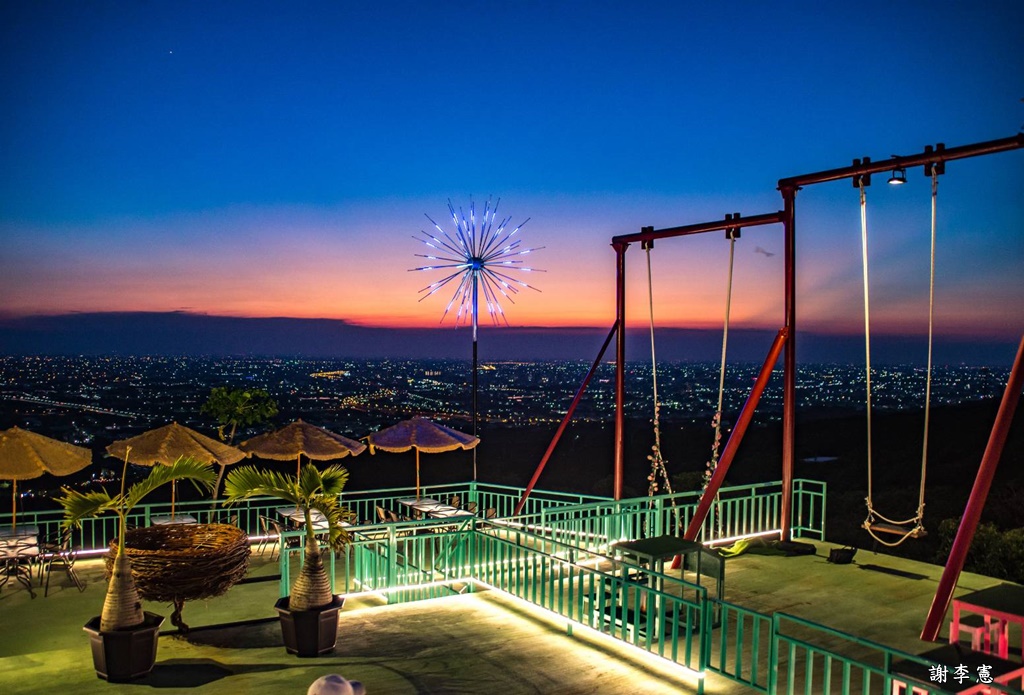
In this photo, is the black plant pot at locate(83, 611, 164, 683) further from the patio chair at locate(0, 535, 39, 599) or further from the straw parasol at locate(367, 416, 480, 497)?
the straw parasol at locate(367, 416, 480, 497)

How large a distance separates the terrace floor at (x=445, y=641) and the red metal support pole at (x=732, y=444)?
2.42ft

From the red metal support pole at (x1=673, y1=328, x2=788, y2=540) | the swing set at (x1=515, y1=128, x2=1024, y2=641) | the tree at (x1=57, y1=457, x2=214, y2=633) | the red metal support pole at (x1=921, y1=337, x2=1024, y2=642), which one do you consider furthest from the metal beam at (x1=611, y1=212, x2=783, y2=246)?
the tree at (x1=57, y1=457, x2=214, y2=633)

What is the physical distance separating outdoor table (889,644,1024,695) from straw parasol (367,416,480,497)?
31.6 feet

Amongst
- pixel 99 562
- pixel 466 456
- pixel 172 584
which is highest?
pixel 172 584

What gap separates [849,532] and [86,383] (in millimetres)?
44779

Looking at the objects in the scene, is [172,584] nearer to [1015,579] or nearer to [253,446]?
[253,446]

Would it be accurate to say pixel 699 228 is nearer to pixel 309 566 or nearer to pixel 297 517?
pixel 309 566

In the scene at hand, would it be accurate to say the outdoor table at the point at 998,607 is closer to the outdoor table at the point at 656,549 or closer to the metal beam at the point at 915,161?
the outdoor table at the point at 656,549

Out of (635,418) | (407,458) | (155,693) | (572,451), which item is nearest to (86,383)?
(407,458)

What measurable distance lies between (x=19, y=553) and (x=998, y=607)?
408 inches

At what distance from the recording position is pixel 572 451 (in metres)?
51.2

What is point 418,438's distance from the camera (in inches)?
570

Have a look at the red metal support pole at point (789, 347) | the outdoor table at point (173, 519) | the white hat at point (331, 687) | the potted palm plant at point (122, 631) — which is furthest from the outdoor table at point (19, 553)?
the red metal support pole at point (789, 347)

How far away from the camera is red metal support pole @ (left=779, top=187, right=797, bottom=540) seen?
10.2 metres
